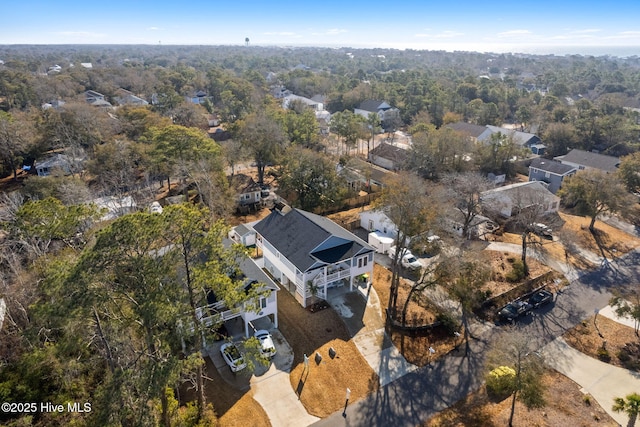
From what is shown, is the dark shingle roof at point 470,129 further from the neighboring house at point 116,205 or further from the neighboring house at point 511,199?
the neighboring house at point 116,205

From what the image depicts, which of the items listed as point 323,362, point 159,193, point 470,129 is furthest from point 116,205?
point 470,129

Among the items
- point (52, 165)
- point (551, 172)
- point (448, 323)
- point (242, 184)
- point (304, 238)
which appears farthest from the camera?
point (551, 172)

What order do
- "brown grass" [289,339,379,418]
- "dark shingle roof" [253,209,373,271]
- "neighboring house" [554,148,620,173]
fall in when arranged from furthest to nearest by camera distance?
"neighboring house" [554,148,620,173] < "dark shingle roof" [253,209,373,271] < "brown grass" [289,339,379,418]

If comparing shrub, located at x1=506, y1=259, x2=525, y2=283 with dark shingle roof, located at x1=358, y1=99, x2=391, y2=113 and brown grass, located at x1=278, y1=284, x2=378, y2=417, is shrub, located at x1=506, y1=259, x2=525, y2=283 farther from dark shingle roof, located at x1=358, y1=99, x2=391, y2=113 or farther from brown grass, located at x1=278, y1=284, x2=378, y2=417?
dark shingle roof, located at x1=358, y1=99, x2=391, y2=113

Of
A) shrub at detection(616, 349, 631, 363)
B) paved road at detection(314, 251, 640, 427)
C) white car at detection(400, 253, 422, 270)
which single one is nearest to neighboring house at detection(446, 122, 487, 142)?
white car at detection(400, 253, 422, 270)

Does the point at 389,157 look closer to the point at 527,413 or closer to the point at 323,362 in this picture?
the point at 323,362

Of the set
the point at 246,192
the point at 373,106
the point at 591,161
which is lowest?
the point at 246,192

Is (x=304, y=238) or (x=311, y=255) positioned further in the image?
(x=304, y=238)
